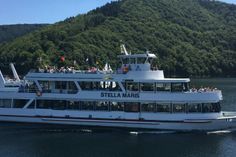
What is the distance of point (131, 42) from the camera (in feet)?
510

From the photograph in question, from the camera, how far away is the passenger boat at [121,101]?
34.9 metres

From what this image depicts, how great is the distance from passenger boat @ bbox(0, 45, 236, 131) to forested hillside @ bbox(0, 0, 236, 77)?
7494 cm

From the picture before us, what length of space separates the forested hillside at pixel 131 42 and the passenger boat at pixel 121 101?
74.9 meters

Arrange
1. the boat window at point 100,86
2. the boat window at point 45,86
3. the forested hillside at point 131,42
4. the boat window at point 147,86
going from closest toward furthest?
the boat window at point 147,86
the boat window at point 100,86
the boat window at point 45,86
the forested hillside at point 131,42

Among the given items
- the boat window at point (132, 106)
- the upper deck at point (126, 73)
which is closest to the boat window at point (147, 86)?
the upper deck at point (126, 73)

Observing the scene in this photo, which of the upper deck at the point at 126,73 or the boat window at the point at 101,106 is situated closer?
the upper deck at the point at 126,73

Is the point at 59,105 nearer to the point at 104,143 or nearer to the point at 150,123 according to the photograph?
the point at 104,143

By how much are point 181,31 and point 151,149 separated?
152947mm

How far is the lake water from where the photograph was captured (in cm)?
3092

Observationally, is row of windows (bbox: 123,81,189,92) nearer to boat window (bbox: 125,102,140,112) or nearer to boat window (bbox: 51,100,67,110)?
boat window (bbox: 125,102,140,112)

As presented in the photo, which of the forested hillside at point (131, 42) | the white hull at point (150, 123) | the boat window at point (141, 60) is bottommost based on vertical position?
the white hull at point (150, 123)

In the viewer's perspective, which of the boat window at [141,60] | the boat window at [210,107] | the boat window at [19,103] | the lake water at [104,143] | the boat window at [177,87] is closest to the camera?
the lake water at [104,143]

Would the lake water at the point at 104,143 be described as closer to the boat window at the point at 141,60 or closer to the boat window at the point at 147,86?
the boat window at the point at 147,86

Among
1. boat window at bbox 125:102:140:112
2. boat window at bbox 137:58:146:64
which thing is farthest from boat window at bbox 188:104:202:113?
boat window at bbox 137:58:146:64
